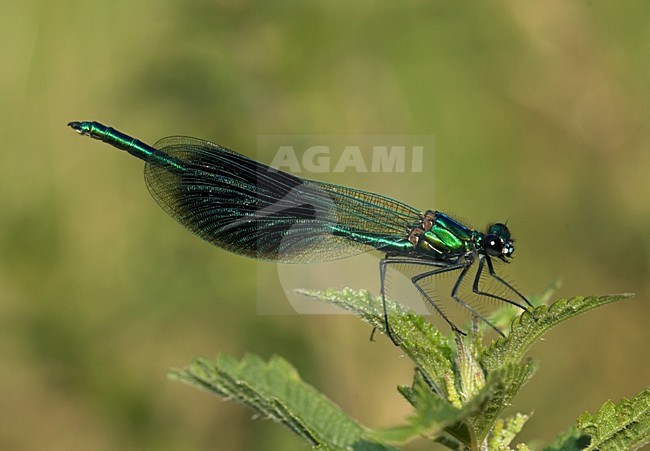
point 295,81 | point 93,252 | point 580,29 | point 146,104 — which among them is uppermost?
point 580,29

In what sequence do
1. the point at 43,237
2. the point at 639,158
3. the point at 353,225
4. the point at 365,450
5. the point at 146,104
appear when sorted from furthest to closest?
the point at 639,158
the point at 43,237
the point at 146,104
the point at 353,225
the point at 365,450

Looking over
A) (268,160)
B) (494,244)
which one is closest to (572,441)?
(494,244)

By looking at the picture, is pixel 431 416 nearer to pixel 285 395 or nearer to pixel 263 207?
pixel 285 395

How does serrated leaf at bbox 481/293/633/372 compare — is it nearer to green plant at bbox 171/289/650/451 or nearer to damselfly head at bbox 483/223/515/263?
green plant at bbox 171/289/650/451

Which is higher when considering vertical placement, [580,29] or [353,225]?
[580,29]

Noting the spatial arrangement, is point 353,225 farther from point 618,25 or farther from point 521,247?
point 618,25

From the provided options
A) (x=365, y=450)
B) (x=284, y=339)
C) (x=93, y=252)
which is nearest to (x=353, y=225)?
(x=284, y=339)

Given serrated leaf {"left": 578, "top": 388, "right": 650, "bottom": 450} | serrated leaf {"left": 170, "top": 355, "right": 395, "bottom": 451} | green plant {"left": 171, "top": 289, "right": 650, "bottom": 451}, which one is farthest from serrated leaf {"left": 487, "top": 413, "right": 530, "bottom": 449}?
serrated leaf {"left": 170, "top": 355, "right": 395, "bottom": 451}
